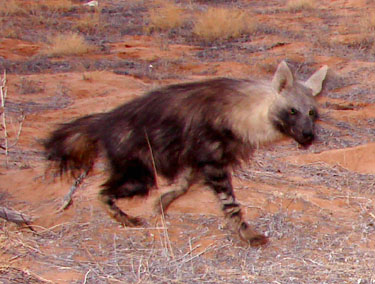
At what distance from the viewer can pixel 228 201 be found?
15.1ft

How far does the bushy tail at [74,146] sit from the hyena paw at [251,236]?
129 cm

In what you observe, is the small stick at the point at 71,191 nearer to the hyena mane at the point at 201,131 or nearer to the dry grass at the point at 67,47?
the hyena mane at the point at 201,131

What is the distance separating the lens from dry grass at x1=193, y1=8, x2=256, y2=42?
15523mm

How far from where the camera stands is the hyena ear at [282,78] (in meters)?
4.34

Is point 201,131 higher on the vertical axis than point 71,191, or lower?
higher

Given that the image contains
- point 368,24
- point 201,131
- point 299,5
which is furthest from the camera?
point 299,5

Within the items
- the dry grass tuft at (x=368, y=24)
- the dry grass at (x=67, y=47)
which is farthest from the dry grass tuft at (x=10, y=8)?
the dry grass tuft at (x=368, y=24)

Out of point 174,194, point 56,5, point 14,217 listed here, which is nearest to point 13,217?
point 14,217

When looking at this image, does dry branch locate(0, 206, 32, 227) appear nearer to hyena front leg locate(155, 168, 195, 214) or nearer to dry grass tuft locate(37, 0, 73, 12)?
hyena front leg locate(155, 168, 195, 214)

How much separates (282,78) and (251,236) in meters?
1.16

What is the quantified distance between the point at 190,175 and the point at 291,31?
11892 mm

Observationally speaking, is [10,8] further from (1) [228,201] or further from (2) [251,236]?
(2) [251,236]

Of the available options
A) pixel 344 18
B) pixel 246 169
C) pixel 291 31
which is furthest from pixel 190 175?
pixel 344 18

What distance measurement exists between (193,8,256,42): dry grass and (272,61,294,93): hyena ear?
1125 centimetres
